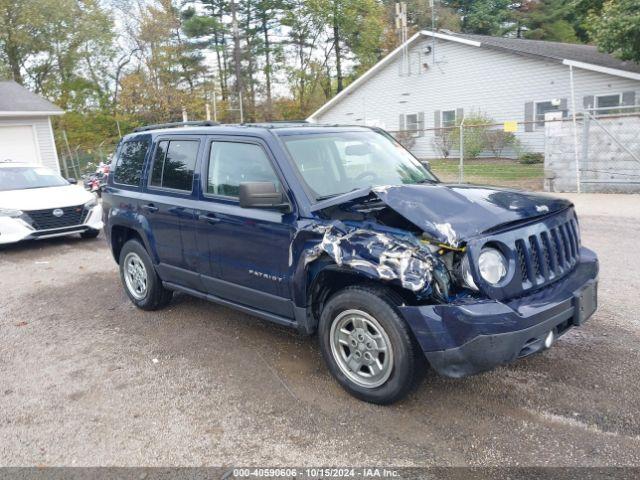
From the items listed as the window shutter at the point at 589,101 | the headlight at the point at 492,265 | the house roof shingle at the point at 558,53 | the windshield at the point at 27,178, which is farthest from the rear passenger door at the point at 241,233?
the window shutter at the point at 589,101

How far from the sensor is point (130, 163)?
5.66 meters

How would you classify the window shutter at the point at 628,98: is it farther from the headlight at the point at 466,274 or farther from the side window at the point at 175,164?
the headlight at the point at 466,274

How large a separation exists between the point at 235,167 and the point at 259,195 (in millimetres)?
810

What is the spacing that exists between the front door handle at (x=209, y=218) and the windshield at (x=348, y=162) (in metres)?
0.89

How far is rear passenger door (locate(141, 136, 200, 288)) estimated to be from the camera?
4719 millimetres

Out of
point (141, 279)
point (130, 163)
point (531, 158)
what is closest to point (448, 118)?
point (531, 158)

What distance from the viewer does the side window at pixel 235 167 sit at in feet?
→ 13.4

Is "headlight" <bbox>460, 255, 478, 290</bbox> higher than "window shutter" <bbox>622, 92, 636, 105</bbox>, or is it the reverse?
"window shutter" <bbox>622, 92, 636, 105</bbox>

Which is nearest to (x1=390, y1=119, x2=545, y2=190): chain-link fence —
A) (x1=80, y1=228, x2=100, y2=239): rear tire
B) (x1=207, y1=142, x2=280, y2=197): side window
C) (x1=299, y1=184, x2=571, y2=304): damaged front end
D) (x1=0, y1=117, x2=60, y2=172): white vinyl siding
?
(x1=80, y1=228, x2=100, y2=239): rear tire

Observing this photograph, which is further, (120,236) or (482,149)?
(482,149)

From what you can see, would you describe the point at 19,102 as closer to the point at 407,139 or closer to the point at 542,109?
the point at 407,139

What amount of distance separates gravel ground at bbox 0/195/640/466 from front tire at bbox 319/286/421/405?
157 millimetres

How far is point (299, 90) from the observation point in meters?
44.7

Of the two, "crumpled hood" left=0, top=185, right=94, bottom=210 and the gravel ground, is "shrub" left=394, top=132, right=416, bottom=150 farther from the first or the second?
the gravel ground
